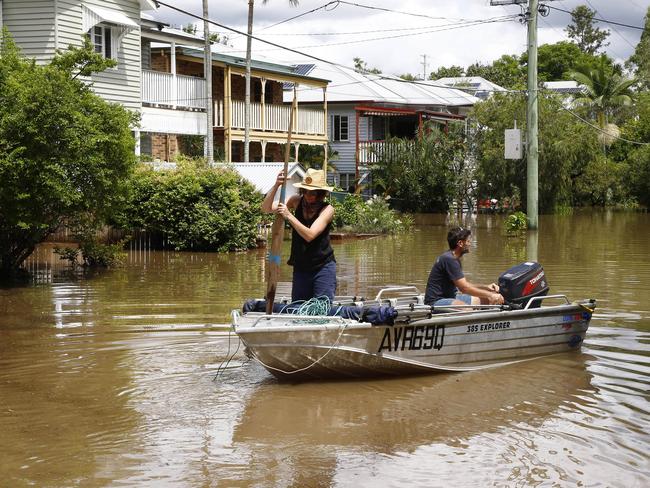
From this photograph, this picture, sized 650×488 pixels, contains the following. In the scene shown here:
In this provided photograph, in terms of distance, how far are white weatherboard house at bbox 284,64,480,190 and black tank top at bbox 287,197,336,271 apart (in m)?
37.9

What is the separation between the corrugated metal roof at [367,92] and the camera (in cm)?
5009

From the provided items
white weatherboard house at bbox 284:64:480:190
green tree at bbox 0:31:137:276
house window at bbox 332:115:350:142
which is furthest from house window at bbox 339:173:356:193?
green tree at bbox 0:31:137:276

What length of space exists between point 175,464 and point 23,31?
23.0 meters

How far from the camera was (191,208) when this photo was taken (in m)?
24.4

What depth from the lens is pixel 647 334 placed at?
13.0m

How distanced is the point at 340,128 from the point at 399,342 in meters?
42.6

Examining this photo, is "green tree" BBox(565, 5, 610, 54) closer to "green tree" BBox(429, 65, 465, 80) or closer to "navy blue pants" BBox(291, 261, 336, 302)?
"green tree" BBox(429, 65, 465, 80)

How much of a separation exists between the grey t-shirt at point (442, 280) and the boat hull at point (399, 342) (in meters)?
0.61

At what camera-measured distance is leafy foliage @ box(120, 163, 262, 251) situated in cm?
2422

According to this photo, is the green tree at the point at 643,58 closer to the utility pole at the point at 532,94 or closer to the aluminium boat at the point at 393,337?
the utility pole at the point at 532,94

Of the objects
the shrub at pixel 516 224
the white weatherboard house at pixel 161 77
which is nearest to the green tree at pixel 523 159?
the white weatherboard house at pixel 161 77

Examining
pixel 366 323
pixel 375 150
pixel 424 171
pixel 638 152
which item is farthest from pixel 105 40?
pixel 638 152

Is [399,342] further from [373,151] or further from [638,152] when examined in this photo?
[638,152]

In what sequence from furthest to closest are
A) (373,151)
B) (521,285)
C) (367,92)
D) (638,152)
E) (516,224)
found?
(638,152)
(367,92)
(373,151)
(516,224)
(521,285)
